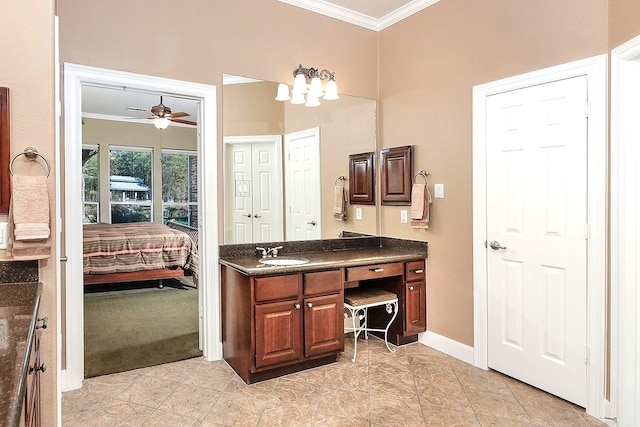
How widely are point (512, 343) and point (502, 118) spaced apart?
1.57 metres

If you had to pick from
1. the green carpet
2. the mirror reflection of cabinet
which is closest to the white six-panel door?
the green carpet

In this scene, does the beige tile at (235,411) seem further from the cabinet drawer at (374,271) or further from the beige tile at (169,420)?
the cabinet drawer at (374,271)

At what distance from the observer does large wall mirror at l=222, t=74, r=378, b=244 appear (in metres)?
3.30

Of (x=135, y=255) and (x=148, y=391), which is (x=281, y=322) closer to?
(x=148, y=391)

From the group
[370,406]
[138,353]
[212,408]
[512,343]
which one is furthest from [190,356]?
[512,343]

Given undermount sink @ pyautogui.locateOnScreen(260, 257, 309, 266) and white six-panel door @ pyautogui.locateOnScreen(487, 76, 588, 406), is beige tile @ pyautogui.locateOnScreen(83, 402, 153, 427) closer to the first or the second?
undermount sink @ pyautogui.locateOnScreen(260, 257, 309, 266)

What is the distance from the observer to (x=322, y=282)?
300 cm

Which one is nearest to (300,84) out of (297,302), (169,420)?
(297,302)

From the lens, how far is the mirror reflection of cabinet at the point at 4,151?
1629 millimetres

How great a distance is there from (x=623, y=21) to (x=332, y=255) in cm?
240

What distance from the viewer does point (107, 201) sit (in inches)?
307

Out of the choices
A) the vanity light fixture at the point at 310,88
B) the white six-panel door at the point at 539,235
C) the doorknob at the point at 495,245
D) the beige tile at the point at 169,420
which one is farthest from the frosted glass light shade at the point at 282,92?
the beige tile at the point at 169,420

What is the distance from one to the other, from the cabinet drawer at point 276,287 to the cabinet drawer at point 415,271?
3.48 feet

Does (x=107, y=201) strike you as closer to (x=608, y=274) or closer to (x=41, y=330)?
(x=41, y=330)
